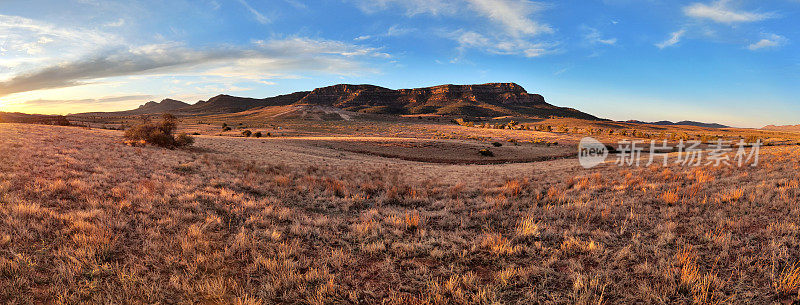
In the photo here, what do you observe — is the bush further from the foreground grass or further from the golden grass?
the golden grass

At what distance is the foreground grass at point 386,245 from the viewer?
14.1 ft

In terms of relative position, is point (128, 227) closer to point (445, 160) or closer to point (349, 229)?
point (349, 229)

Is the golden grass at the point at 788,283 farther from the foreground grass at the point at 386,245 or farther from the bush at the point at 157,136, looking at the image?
the bush at the point at 157,136

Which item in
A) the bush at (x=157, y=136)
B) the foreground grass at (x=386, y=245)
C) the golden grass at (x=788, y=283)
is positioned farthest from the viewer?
the bush at (x=157, y=136)

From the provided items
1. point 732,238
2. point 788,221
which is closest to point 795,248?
point 732,238

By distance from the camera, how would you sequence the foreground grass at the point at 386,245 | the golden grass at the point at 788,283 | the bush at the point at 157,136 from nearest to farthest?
1. the golden grass at the point at 788,283
2. the foreground grass at the point at 386,245
3. the bush at the point at 157,136

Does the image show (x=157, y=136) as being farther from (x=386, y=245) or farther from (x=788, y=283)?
(x=788, y=283)

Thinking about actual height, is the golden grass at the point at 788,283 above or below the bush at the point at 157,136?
below

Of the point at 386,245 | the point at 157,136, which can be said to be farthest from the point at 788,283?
the point at 157,136

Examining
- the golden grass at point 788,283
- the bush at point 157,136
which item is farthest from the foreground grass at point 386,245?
the bush at point 157,136

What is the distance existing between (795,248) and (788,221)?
1.93m

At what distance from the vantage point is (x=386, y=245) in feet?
20.4

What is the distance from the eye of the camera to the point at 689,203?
8.61 meters

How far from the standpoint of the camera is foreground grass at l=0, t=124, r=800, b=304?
429cm
